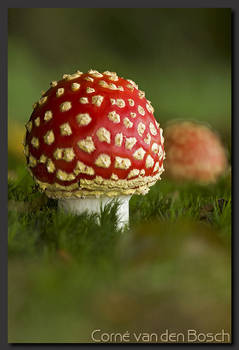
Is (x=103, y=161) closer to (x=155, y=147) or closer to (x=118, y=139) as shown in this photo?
(x=118, y=139)

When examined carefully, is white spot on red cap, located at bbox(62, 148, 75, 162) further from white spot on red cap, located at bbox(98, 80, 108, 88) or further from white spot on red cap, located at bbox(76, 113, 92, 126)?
white spot on red cap, located at bbox(98, 80, 108, 88)

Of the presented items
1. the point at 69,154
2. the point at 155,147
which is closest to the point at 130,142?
the point at 155,147

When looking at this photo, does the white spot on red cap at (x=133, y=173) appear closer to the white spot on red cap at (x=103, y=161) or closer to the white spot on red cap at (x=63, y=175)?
the white spot on red cap at (x=103, y=161)

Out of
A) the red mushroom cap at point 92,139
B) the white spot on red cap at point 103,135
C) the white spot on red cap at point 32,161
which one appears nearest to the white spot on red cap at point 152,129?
the red mushroom cap at point 92,139

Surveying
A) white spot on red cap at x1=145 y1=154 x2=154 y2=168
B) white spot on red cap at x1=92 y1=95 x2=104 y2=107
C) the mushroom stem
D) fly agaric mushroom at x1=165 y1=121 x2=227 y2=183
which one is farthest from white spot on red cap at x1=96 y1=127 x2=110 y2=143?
fly agaric mushroom at x1=165 y1=121 x2=227 y2=183

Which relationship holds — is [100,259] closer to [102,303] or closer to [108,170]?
[102,303]

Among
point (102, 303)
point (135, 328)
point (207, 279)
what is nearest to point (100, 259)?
point (102, 303)
